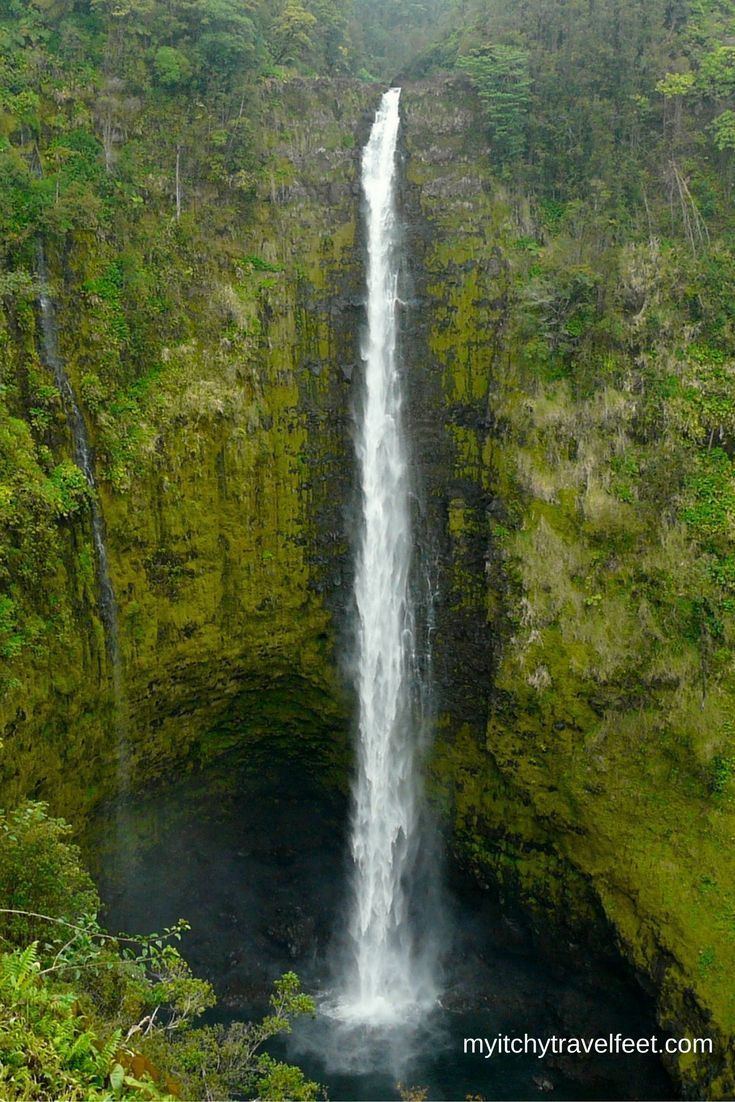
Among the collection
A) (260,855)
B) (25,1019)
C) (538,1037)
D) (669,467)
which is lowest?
(538,1037)

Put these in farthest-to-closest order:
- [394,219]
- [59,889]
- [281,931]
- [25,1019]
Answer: [394,219]
[281,931]
[59,889]
[25,1019]

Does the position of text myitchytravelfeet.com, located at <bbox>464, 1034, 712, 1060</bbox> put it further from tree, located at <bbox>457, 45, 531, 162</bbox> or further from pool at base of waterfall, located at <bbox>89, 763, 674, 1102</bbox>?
tree, located at <bbox>457, 45, 531, 162</bbox>

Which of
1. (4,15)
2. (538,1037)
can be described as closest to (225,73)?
(4,15)

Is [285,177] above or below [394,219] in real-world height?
above

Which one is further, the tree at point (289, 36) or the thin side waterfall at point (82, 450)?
the tree at point (289, 36)

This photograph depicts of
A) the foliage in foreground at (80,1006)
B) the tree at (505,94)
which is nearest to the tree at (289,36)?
the tree at (505,94)

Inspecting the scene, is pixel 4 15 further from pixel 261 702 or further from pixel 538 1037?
pixel 538 1037

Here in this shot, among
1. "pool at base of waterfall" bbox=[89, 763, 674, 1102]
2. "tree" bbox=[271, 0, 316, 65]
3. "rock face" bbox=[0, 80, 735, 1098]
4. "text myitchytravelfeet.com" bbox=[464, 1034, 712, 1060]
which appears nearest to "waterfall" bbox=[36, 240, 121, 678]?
"rock face" bbox=[0, 80, 735, 1098]

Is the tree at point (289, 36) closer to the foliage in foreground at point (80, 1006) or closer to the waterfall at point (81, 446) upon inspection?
the waterfall at point (81, 446)
